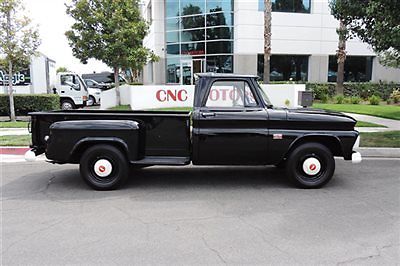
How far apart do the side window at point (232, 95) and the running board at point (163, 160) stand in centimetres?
100

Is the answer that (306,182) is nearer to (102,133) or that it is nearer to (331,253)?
(331,253)

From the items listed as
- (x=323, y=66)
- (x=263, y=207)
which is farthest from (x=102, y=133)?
(x=323, y=66)

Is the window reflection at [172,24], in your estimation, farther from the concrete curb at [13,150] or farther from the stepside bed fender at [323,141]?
the stepside bed fender at [323,141]

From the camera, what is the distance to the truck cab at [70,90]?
786 inches

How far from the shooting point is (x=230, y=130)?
5879 millimetres

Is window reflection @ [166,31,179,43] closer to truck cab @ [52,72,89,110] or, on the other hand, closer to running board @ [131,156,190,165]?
truck cab @ [52,72,89,110]

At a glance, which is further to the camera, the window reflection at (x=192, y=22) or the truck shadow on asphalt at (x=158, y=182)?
the window reflection at (x=192, y=22)

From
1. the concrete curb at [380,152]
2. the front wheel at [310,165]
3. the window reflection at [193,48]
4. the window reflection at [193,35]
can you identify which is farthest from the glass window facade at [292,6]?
the front wheel at [310,165]

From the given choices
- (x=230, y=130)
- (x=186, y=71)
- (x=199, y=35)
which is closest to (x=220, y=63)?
(x=199, y=35)

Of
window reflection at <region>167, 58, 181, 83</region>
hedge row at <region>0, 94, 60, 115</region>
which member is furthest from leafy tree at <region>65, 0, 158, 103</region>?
window reflection at <region>167, 58, 181, 83</region>

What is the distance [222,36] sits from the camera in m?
26.3

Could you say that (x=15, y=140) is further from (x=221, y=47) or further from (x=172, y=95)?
(x=221, y=47)

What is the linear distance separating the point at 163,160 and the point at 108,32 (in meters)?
12.9

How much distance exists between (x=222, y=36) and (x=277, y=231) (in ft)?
77.2
